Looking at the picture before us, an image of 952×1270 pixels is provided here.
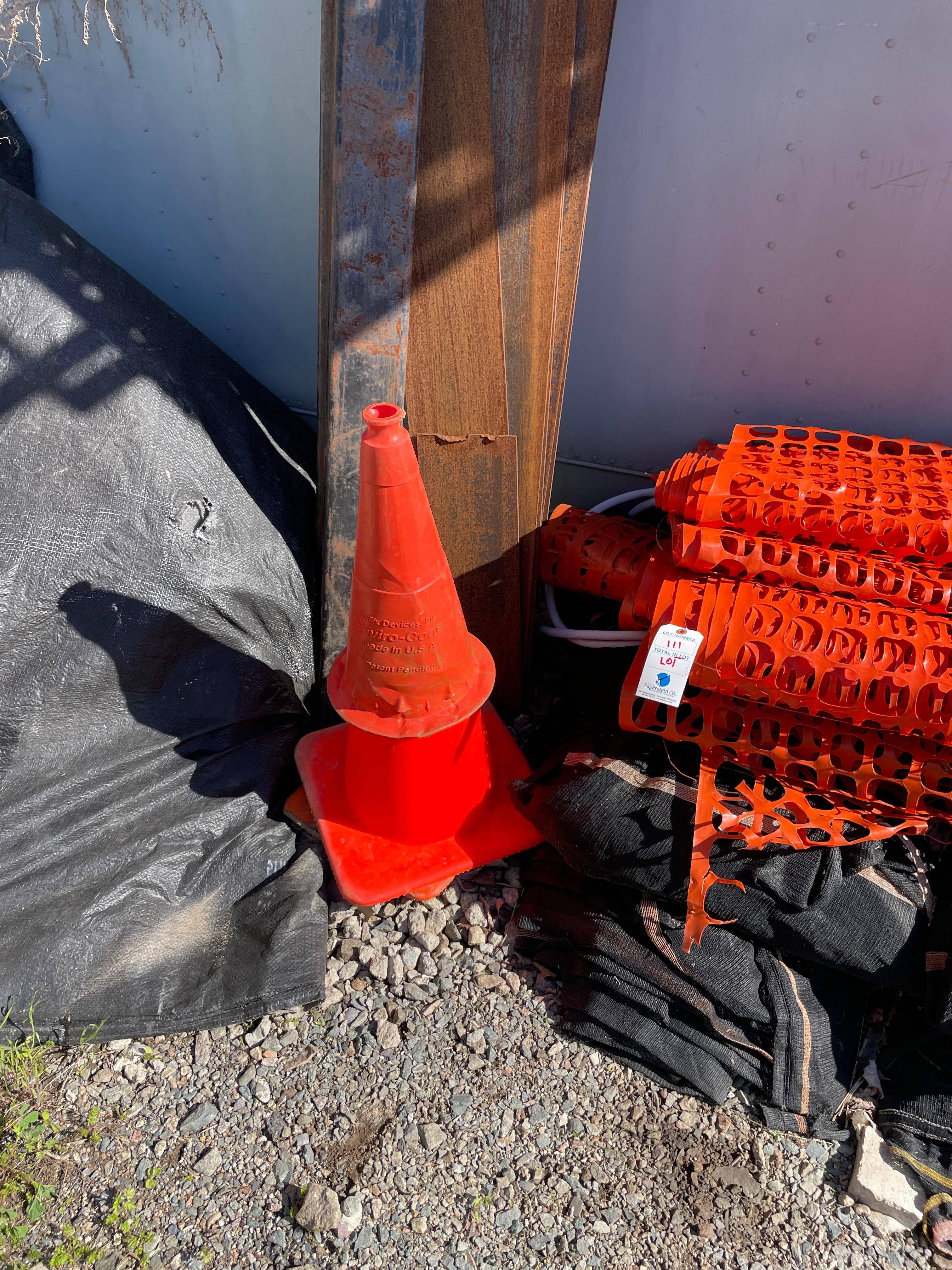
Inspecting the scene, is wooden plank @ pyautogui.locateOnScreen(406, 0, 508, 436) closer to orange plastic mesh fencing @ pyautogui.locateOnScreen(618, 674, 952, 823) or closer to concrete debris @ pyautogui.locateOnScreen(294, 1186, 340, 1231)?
orange plastic mesh fencing @ pyautogui.locateOnScreen(618, 674, 952, 823)

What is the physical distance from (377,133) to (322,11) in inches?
14.5

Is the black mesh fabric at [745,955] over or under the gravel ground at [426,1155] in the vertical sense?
over

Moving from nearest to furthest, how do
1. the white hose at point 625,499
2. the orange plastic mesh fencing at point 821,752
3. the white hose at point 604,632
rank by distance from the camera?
1. the orange plastic mesh fencing at point 821,752
2. the white hose at point 604,632
3. the white hose at point 625,499

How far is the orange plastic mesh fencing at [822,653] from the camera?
5.85 ft

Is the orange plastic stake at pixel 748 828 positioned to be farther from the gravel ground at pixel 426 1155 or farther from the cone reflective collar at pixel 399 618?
the cone reflective collar at pixel 399 618

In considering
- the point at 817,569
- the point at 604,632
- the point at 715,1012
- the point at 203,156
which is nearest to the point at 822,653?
the point at 817,569

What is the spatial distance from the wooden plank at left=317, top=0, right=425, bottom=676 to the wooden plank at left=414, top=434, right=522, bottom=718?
248mm

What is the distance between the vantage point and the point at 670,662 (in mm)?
1880

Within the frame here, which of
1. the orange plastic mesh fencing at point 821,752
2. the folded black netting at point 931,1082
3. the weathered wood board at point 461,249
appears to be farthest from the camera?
the weathered wood board at point 461,249

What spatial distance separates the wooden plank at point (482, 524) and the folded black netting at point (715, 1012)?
101cm

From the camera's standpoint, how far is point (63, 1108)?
176cm

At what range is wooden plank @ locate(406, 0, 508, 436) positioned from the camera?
6.79 feet

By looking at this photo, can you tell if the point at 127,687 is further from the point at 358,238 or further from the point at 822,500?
the point at 822,500

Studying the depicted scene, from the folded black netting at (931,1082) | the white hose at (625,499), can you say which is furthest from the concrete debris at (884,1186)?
the white hose at (625,499)
